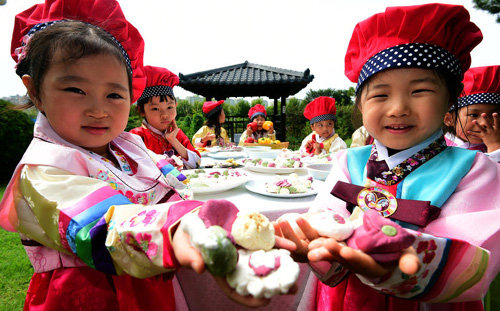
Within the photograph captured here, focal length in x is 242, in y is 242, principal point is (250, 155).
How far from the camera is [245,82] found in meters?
10.1

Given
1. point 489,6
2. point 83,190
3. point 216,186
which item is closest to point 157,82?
point 216,186

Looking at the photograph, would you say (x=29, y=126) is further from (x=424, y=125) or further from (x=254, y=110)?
(x=424, y=125)

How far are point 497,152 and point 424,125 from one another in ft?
4.76

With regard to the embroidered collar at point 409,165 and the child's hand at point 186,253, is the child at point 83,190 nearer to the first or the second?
the child's hand at point 186,253

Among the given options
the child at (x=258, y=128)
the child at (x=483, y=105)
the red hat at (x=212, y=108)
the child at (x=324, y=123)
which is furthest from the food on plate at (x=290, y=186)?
the child at (x=258, y=128)

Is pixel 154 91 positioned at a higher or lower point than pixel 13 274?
higher

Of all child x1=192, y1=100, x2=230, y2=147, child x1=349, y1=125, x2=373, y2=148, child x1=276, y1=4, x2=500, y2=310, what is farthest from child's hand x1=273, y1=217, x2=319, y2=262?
child x1=192, y1=100, x2=230, y2=147

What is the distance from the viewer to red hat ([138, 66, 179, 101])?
8.93 feet

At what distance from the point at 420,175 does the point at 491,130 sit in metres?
1.69

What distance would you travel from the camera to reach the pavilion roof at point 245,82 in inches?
391

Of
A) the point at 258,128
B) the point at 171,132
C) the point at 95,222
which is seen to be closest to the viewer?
the point at 95,222

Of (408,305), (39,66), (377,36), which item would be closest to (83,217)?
(39,66)

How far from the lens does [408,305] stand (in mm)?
889

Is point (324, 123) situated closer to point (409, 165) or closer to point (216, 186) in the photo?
point (216, 186)
